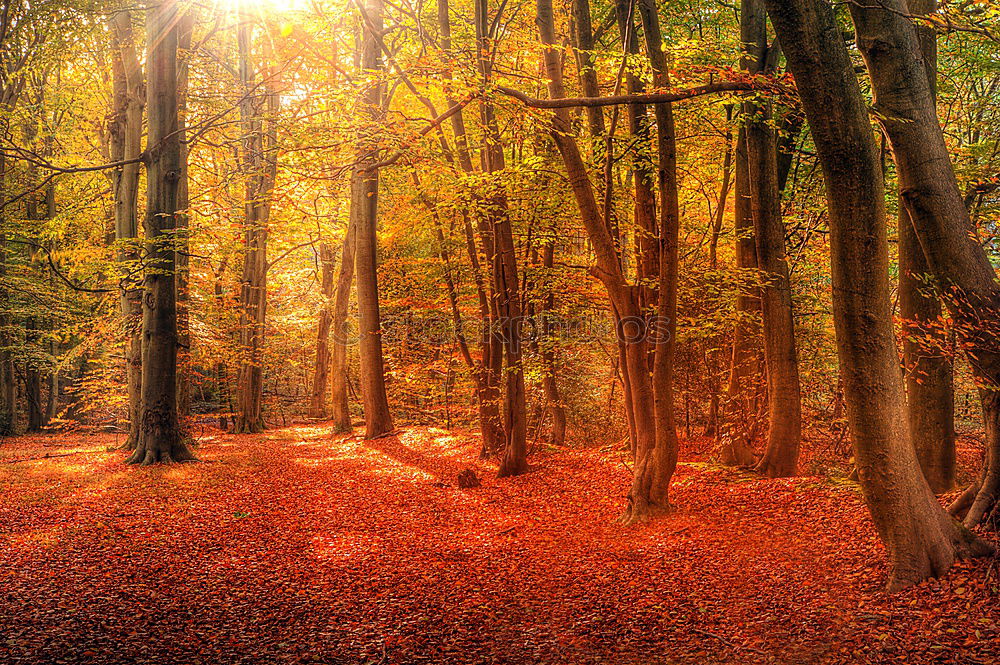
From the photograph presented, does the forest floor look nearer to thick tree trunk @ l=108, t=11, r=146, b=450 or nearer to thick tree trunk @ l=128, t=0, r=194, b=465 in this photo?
thick tree trunk @ l=128, t=0, r=194, b=465

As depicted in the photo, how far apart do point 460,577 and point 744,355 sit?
6507 millimetres

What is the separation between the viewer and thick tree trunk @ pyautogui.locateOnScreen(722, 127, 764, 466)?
994 cm

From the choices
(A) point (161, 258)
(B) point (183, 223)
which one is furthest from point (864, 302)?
(B) point (183, 223)

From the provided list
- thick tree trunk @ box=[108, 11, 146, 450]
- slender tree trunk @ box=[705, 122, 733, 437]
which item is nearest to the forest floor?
slender tree trunk @ box=[705, 122, 733, 437]

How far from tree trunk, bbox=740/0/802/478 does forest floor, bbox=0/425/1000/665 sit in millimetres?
786

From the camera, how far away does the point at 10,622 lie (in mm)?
4828

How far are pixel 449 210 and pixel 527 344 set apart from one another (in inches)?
121

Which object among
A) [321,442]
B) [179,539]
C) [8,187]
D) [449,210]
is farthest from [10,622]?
[8,187]

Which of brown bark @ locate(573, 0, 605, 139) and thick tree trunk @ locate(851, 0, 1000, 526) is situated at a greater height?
brown bark @ locate(573, 0, 605, 139)

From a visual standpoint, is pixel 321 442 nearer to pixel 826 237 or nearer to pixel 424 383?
pixel 424 383

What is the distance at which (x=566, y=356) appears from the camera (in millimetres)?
13031

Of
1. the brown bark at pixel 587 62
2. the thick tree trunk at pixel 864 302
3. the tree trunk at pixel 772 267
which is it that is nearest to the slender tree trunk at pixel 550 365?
the brown bark at pixel 587 62

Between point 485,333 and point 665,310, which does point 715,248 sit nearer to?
point 485,333

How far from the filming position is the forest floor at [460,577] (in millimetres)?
4496
